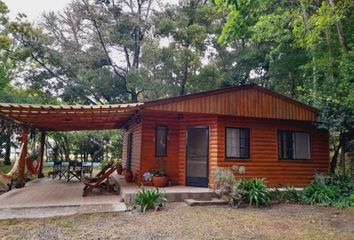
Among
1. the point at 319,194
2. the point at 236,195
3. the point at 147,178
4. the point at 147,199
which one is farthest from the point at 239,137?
the point at 147,199

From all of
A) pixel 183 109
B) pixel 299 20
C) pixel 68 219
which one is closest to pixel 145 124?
pixel 183 109

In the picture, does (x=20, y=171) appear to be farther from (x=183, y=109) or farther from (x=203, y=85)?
(x=203, y=85)

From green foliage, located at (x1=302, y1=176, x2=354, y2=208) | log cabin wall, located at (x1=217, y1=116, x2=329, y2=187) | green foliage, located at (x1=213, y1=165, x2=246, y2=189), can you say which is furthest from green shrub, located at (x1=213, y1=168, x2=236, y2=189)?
green foliage, located at (x1=302, y1=176, x2=354, y2=208)

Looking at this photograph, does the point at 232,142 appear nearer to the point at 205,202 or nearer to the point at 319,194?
the point at 205,202

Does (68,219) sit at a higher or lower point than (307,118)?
lower

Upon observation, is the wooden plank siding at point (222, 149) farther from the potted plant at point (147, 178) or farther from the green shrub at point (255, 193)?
the green shrub at point (255, 193)

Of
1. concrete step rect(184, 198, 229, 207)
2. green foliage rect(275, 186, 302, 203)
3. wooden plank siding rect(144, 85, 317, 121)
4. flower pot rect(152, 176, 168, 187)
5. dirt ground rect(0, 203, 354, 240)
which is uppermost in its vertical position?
wooden plank siding rect(144, 85, 317, 121)

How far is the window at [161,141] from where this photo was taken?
29.2ft

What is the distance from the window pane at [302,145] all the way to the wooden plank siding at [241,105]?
0.76m

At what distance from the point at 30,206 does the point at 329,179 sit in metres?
8.82

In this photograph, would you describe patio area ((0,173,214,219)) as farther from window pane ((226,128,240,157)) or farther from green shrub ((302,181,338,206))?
green shrub ((302,181,338,206))

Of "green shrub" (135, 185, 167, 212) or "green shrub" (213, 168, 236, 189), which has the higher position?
"green shrub" (213, 168, 236, 189)

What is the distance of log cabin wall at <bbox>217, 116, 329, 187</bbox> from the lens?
8.70 metres

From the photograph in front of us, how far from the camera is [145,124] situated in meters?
8.74
